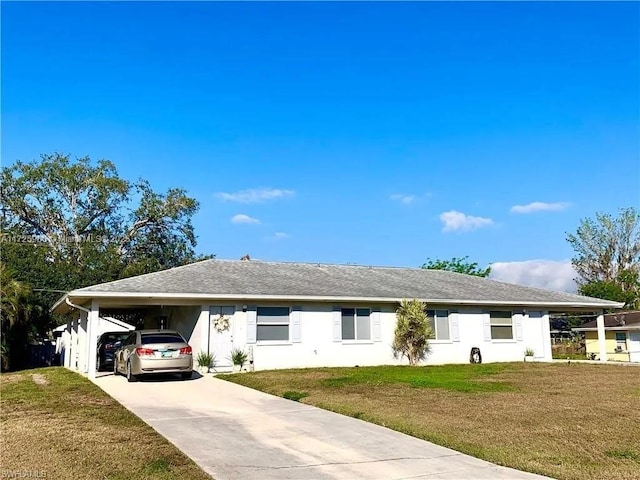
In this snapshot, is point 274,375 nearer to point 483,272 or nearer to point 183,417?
point 183,417

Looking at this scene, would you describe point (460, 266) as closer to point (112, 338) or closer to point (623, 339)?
point (623, 339)

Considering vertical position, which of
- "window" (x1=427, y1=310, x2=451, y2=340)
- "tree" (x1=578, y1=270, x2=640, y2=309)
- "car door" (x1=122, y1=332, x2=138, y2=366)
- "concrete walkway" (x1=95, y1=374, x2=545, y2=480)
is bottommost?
"concrete walkway" (x1=95, y1=374, x2=545, y2=480)

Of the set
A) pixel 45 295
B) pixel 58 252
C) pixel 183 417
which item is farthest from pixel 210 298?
pixel 58 252

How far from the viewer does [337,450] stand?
7.35 meters

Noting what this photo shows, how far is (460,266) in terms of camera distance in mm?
51312

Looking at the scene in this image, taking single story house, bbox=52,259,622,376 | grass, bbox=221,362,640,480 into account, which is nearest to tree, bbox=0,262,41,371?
single story house, bbox=52,259,622,376

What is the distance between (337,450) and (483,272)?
1772 inches

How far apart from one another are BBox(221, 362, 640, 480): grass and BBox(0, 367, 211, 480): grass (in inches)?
134

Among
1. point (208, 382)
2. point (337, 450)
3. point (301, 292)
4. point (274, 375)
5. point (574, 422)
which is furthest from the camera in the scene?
point (301, 292)

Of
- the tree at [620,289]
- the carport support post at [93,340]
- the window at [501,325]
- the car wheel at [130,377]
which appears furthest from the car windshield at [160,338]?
the tree at [620,289]

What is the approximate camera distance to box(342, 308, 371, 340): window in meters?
20.6

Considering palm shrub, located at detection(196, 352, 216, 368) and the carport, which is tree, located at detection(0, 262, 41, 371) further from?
palm shrub, located at detection(196, 352, 216, 368)

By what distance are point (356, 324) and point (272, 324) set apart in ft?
10.2

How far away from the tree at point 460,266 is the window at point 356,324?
30.2 meters
